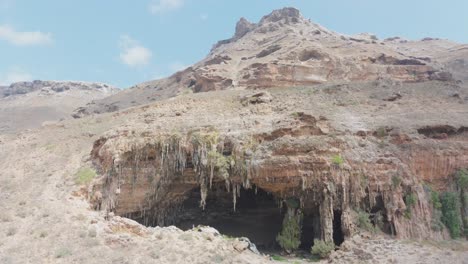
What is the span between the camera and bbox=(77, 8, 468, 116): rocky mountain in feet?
145

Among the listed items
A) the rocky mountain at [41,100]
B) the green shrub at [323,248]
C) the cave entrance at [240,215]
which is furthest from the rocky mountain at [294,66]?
the green shrub at [323,248]

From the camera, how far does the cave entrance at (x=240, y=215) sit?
81.6ft

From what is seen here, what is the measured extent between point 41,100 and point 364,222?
8325 centimetres

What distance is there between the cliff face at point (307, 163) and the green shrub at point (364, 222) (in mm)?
218

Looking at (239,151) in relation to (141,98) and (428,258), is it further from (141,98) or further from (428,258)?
(141,98)

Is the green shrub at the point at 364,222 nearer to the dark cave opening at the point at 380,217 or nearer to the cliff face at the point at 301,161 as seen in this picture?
the cliff face at the point at 301,161

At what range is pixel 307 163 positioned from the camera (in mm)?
19781

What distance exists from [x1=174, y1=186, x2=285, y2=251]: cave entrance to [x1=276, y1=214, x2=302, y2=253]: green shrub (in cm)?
341

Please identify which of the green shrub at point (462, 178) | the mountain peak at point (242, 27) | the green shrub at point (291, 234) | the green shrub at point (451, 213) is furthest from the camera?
the mountain peak at point (242, 27)

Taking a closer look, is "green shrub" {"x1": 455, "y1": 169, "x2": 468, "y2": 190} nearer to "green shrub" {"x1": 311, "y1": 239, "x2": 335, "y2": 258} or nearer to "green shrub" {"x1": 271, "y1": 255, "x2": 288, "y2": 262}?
"green shrub" {"x1": 311, "y1": 239, "x2": 335, "y2": 258}

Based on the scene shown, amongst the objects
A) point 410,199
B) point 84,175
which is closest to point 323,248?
point 410,199

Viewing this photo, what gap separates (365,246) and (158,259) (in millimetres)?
9168

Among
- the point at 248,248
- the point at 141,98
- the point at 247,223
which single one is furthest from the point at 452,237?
the point at 141,98

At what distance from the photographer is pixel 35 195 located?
19.5 m
